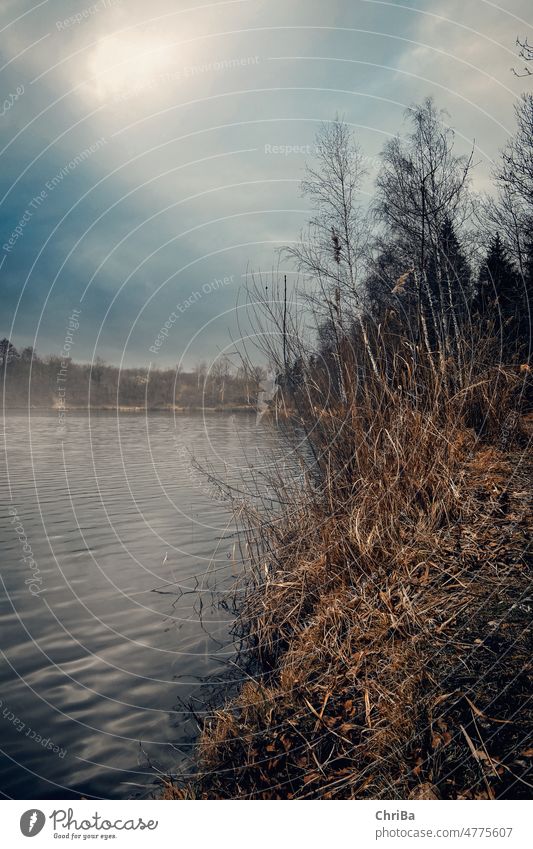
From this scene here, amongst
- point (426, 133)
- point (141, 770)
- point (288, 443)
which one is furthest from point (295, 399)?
point (426, 133)

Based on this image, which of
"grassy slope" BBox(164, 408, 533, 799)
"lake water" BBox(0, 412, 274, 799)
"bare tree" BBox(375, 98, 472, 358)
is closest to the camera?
"grassy slope" BBox(164, 408, 533, 799)

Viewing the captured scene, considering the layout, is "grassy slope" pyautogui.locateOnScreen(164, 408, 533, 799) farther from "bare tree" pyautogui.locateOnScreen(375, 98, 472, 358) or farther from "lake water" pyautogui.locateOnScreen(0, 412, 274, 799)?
"bare tree" pyautogui.locateOnScreen(375, 98, 472, 358)

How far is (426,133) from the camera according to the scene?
1905 centimetres

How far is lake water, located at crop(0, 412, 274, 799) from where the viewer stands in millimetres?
3424

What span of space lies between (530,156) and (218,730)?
2414 cm

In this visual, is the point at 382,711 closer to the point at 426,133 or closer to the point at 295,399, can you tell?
the point at 295,399

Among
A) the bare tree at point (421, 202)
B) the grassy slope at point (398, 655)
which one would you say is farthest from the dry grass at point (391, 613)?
the bare tree at point (421, 202)

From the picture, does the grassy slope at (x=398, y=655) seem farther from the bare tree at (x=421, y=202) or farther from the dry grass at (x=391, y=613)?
the bare tree at (x=421, y=202)

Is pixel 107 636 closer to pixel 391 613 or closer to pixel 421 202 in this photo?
pixel 391 613

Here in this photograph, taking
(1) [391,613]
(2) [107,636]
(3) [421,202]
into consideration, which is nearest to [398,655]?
(1) [391,613]

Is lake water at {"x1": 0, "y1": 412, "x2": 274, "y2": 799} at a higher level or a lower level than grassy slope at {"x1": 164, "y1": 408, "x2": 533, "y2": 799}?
lower

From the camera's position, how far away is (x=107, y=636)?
5.20 m

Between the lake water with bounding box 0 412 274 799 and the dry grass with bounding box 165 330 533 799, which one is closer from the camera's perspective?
the dry grass with bounding box 165 330 533 799

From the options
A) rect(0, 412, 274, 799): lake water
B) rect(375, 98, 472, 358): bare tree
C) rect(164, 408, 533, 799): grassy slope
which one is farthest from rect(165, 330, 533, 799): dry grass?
rect(375, 98, 472, 358): bare tree
